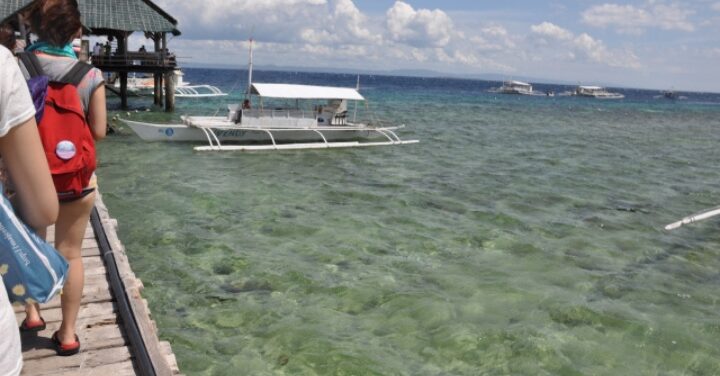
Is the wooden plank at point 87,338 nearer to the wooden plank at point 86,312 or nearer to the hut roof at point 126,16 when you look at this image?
the wooden plank at point 86,312

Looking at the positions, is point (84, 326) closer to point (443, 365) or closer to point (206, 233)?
point (443, 365)

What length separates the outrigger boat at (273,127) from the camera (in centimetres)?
2192

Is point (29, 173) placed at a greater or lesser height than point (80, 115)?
lesser

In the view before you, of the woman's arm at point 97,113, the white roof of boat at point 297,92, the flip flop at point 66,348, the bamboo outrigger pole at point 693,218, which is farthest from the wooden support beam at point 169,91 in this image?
the woman's arm at point 97,113

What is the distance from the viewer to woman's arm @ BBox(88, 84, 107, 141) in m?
3.50

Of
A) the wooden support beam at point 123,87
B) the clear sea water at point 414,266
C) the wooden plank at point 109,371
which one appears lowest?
the clear sea water at point 414,266

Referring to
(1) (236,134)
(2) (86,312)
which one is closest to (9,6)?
(1) (236,134)

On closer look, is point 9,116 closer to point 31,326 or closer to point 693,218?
point 31,326

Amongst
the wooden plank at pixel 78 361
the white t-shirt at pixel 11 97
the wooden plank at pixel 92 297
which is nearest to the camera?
the white t-shirt at pixel 11 97

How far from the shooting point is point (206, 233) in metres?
11.4

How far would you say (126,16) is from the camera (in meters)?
31.1

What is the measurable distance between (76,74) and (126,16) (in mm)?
31788

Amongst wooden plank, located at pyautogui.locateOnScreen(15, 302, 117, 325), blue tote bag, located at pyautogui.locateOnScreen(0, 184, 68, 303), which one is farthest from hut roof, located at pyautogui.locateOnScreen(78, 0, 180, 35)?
blue tote bag, located at pyautogui.locateOnScreen(0, 184, 68, 303)

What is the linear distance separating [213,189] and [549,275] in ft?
32.0
